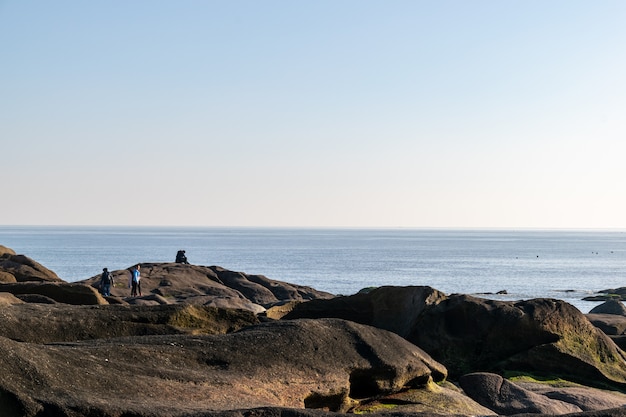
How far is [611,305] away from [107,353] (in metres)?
46.4

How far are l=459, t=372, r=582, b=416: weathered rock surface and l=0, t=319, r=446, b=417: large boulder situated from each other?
1045mm

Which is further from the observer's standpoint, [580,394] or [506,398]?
[580,394]

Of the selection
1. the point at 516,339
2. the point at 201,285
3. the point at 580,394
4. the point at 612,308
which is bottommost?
the point at 612,308

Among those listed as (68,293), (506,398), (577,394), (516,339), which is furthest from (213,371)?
(68,293)

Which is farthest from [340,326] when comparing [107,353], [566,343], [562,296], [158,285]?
[562,296]

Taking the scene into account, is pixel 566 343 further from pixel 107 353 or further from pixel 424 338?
pixel 107 353

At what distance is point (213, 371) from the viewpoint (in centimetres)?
1404

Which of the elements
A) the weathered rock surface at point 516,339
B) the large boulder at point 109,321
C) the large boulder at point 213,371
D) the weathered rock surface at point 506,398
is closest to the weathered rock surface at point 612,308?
the weathered rock surface at point 516,339

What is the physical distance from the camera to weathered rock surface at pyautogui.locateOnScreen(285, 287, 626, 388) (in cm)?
2198

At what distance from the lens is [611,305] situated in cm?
5441

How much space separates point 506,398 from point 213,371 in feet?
23.3

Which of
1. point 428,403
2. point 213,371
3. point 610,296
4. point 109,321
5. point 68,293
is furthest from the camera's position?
point 610,296

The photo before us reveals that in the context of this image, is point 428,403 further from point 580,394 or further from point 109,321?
point 109,321

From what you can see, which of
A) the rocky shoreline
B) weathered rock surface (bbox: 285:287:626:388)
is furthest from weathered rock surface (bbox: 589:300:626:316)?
weathered rock surface (bbox: 285:287:626:388)
